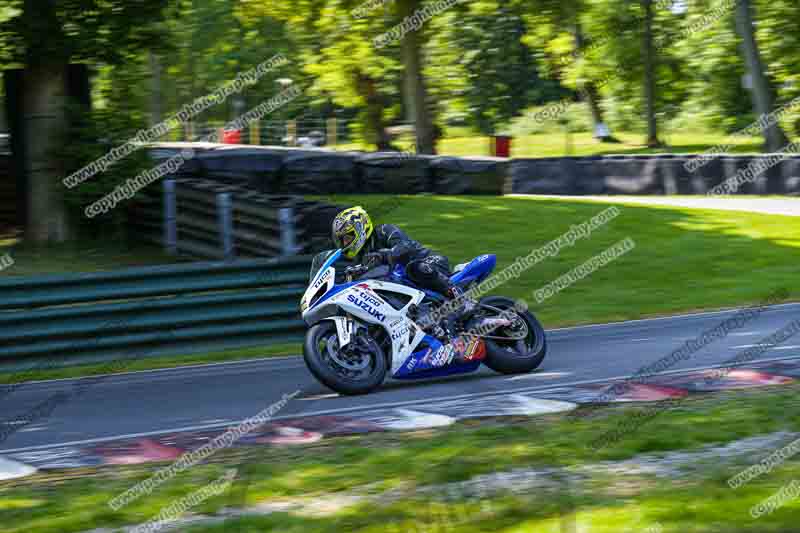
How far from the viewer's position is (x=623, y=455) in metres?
6.43

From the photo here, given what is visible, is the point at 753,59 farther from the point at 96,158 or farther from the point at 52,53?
the point at 52,53

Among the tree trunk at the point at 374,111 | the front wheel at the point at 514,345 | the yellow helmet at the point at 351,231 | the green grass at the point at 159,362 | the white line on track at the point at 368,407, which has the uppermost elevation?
the tree trunk at the point at 374,111

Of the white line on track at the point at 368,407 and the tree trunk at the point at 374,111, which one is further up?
the tree trunk at the point at 374,111

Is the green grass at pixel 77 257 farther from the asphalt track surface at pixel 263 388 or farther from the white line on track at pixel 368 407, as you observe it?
the white line on track at pixel 368 407

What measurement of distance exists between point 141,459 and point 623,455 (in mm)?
3078

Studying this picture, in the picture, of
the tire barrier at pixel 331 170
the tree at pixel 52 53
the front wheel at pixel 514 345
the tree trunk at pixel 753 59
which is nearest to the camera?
the front wheel at pixel 514 345

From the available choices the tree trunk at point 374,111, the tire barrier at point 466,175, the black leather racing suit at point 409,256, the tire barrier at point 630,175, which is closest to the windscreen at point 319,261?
the black leather racing suit at point 409,256

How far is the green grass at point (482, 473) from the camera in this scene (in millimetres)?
5039

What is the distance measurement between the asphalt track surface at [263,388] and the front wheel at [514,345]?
0.36ft

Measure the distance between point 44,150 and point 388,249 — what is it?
30.7 ft

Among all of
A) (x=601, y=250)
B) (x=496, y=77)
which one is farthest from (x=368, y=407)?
(x=496, y=77)

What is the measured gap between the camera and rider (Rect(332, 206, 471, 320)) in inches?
360

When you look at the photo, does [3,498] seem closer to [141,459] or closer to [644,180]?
[141,459]

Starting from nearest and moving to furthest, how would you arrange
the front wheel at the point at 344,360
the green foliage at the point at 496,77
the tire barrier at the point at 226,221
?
the front wheel at the point at 344,360
the tire barrier at the point at 226,221
the green foliage at the point at 496,77
